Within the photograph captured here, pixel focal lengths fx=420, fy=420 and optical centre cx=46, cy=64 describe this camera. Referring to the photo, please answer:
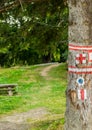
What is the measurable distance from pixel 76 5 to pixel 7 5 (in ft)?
10.3

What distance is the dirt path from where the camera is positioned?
9.91m

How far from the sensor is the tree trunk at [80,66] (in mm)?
4492

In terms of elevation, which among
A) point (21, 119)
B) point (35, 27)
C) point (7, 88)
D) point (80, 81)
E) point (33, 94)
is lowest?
point (33, 94)

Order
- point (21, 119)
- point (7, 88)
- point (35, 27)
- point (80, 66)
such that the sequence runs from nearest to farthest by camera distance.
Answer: point (80, 66) < point (35, 27) < point (21, 119) < point (7, 88)

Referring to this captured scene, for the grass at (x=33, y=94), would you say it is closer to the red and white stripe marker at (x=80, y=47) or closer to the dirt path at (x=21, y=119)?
the dirt path at (x=21, y=119)

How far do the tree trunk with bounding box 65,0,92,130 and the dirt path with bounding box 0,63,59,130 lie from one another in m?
5.12

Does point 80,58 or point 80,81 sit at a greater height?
point 80,58

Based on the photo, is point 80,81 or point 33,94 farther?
point 33,94

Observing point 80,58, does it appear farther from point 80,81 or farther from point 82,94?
point 82,94

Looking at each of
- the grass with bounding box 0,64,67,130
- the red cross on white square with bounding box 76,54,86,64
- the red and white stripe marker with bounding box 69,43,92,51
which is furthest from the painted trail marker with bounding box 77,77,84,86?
the grass with bounding box 0,64,67,130

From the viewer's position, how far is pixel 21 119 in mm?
11023

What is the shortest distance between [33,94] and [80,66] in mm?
12515

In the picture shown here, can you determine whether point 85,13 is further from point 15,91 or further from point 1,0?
point 15,91

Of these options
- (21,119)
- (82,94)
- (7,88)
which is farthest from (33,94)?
(82,94)
